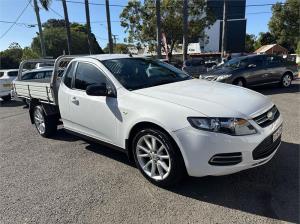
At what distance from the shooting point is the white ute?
3357mm

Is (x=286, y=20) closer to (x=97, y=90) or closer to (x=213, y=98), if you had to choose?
(x=213, y=98)

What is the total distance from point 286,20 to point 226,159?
41425mm

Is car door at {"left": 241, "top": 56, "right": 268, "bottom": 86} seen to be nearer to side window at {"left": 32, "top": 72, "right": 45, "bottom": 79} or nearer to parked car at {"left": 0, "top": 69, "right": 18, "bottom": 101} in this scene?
side window at {"left": 32, "top": 72, "right": 45, "bottom": 79}

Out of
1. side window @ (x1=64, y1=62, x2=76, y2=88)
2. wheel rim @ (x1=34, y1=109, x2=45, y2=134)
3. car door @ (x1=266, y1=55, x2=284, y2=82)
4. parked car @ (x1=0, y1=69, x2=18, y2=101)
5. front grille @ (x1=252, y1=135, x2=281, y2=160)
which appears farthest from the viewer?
parked car @ (x1=0, y1=69, x2=18, y2=101)

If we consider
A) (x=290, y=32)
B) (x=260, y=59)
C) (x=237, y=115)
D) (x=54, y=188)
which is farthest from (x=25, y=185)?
(x=290, y=32)

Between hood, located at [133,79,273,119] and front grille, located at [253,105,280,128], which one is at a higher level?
hood, located at [133,79,273,119]

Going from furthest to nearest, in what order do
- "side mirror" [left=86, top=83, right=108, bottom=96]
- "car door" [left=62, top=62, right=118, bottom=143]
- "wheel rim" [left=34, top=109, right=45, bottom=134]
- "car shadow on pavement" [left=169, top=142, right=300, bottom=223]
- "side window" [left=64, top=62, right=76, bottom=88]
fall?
"wheel rim" [left=34, top=109, right=45, bottom=134]
"side window" [left=64, top=62, right=76, bottom=88]
"car door" [left=62, top=62, right=118, bottom=143]
"side mirror" [left=86, top=83, right=108, bottom=96]
"car shadow on pavement" [left=169, top=142, right=300, bottom=223]

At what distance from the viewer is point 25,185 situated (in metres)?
4.31

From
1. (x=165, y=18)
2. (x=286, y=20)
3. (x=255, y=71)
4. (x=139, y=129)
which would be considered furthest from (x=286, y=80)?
(x=286, y=20)

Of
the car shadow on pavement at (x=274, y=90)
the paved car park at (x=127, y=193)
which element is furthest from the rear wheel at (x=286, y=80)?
the paved car park at (x=127, y=193)

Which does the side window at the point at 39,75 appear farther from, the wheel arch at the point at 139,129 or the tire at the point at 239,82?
the wheel arch at the point at 139,129

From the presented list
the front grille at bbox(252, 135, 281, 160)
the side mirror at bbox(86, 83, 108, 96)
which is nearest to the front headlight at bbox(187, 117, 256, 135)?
the front grille at bbox(252, 135, 281, 160)

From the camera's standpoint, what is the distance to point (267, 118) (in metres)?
3.74

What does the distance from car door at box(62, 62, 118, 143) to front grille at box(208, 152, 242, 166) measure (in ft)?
5.06
